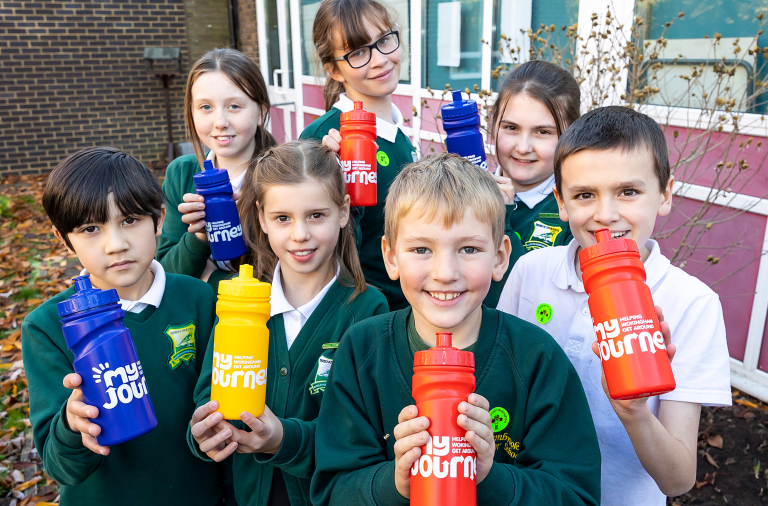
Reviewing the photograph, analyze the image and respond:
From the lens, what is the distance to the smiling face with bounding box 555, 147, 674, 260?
1759 mm

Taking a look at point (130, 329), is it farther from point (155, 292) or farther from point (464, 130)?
point (464, 130)

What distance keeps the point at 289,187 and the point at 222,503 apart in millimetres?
1211

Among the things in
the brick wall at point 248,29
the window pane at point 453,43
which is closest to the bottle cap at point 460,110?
the window pane at point 453,43

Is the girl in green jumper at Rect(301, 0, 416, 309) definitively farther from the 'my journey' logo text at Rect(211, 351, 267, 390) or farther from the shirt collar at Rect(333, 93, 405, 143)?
the 'my journey' logo text at Rect(211, 351, 267, 390)

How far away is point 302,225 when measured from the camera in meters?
2.12

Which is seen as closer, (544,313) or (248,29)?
(544,313)

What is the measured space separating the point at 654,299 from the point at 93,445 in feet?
5.41

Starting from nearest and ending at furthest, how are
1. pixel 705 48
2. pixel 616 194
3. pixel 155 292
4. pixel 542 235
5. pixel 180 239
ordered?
pixel 616 194, pixel 155 292, pixel 542 235, pixel 180 239, pixel 705 48

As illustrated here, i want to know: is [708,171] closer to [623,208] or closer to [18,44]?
[623,208]

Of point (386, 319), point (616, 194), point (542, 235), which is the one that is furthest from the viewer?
point (542, 235)

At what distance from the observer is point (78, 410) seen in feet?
5.08

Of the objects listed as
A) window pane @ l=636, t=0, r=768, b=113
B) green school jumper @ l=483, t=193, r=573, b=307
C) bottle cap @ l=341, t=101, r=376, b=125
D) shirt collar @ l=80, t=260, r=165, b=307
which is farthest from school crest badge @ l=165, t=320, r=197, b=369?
window pane @ l=636, t=0, r=768, b=113

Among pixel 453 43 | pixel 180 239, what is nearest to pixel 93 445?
pixel 180 239

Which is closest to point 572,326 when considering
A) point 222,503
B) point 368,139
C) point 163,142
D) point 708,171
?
point 368,139
